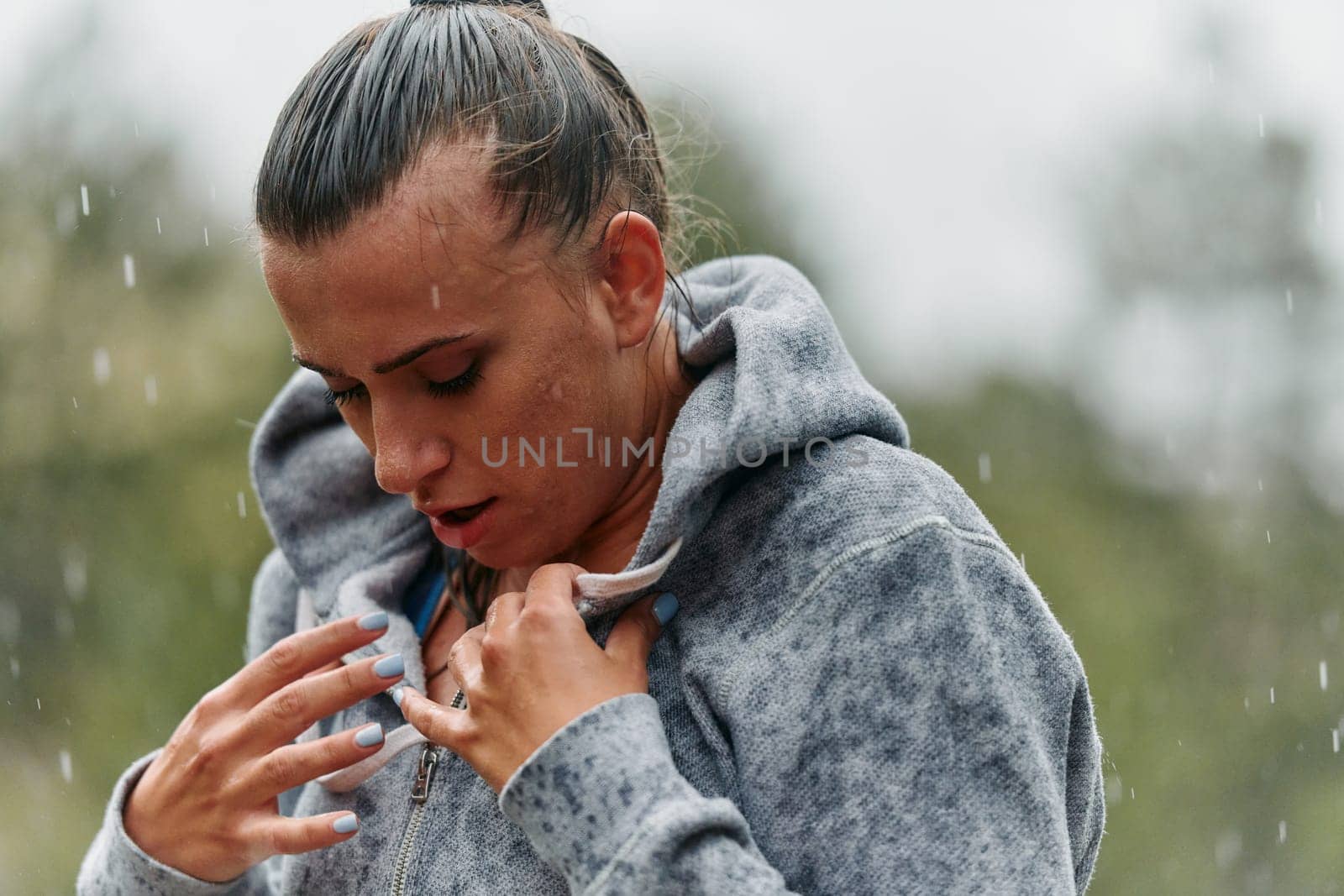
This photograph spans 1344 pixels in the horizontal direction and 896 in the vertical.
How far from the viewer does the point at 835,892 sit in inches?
43.8

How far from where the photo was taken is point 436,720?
1.23 m

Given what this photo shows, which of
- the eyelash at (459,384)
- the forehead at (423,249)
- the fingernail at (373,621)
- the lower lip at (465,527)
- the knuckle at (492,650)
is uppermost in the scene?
the forehead at (423,249)

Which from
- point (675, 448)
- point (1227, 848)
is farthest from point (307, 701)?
point (1227, 848)

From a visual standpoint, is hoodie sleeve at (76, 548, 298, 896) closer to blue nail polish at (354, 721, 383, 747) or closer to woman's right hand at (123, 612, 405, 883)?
woman's right hand at (123, 612, 405, 883)

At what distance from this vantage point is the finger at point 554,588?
1.21 metres

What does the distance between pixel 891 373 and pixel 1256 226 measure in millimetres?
2482

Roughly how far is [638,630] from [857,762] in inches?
10.0

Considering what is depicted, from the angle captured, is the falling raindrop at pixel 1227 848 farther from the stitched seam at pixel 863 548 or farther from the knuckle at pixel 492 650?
the knuckle at pixel 492 650

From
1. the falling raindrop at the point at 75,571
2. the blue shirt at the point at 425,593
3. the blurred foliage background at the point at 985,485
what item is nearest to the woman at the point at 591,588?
the blue shirt at the point at 425,593

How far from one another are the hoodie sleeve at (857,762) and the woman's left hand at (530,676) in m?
0.03

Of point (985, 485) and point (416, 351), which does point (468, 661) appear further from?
point (985, 485)

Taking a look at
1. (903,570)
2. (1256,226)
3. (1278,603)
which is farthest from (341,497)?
(1256,226)

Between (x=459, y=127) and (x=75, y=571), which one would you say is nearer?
(x=459, y=127)

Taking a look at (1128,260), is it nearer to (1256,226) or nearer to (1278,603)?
(1256,226)
